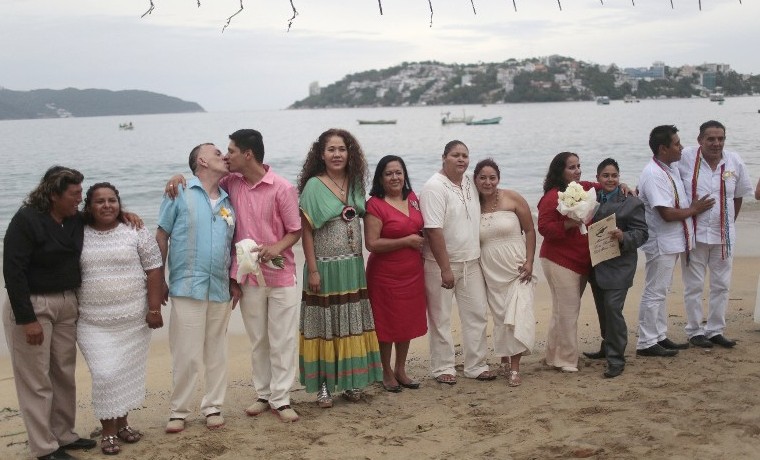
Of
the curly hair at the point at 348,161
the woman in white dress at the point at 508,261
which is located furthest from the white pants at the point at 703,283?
the curly hair at the point at 348,161

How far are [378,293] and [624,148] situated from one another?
3603 centimetres

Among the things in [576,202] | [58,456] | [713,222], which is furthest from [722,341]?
[58,456]

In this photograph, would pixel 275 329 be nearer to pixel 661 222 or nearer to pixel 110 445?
pixel 110 445

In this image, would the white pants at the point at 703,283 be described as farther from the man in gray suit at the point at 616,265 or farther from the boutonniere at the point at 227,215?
the boutonniere at the point at 227,215

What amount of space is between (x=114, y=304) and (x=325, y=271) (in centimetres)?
138

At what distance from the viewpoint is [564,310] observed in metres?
6.06

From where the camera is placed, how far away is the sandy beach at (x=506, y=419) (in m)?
4.63

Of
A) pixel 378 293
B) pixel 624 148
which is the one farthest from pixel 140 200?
pixel 624 148

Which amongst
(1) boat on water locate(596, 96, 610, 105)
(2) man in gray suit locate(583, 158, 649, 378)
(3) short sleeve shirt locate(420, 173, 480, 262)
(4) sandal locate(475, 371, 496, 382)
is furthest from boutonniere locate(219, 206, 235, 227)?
(1) boat on water locate(596, 96, 610, 105)

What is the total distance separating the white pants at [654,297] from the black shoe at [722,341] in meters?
0.51

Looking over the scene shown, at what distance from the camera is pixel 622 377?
19.3ft

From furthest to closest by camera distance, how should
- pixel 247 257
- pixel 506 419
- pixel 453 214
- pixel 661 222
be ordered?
pixel 661 222 < pixel 453 214 < pixel 506 419 < pixel 247 257

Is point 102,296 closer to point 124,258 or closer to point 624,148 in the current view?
point 124,258

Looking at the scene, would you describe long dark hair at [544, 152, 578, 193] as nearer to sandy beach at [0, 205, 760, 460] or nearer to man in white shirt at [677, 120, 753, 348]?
man in white shirt at [677, 120, 753, 348]
